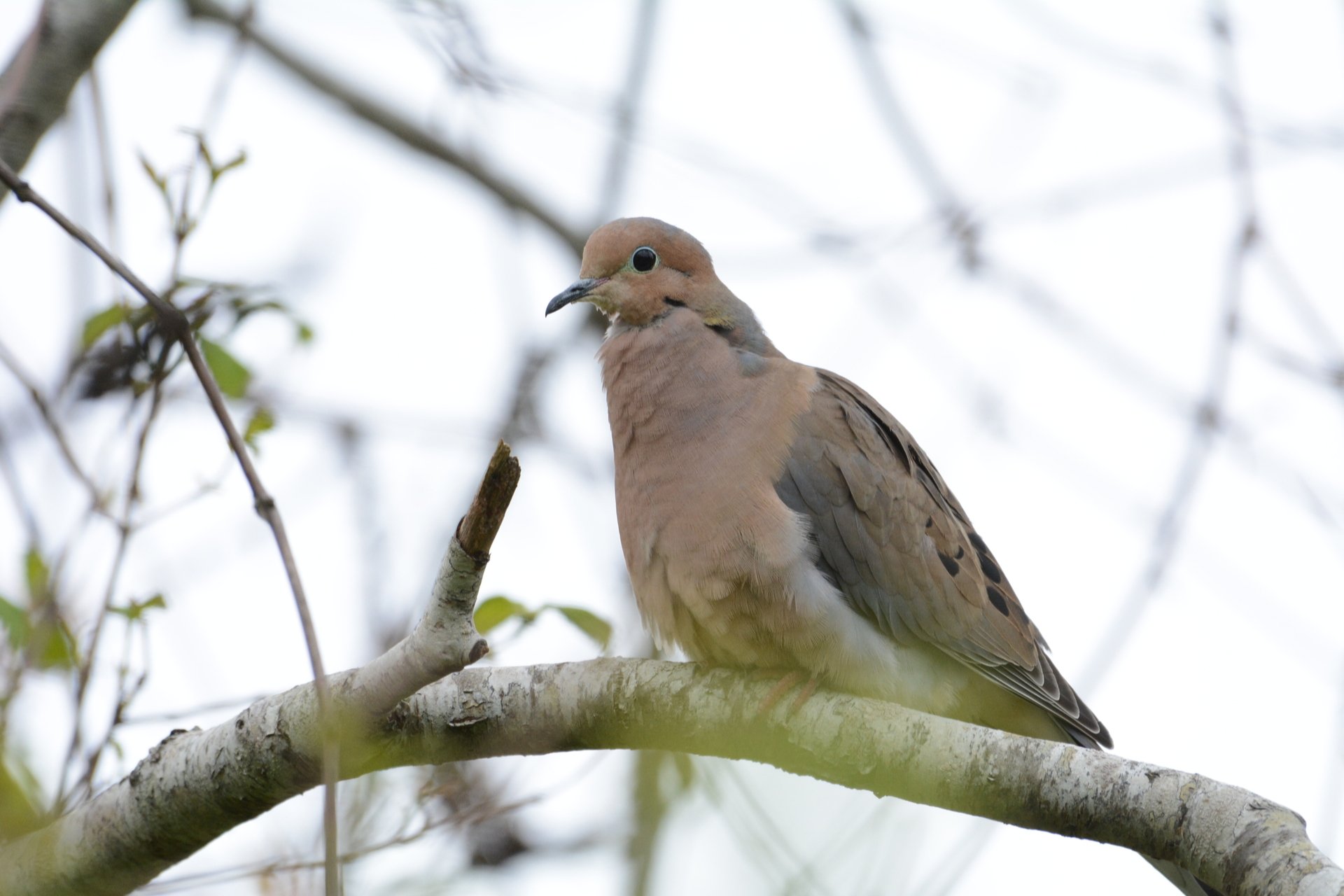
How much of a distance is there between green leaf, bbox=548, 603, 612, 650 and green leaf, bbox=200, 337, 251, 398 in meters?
0.86

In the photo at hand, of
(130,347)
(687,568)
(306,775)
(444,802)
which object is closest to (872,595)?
(687,568)

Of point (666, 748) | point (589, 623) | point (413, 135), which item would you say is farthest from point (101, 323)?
point (413, 135)

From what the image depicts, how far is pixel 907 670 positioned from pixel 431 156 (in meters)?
2.76

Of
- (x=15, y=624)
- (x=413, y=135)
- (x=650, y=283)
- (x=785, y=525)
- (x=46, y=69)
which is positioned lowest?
(x=15, y=624)

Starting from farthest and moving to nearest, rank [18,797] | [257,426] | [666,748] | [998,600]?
[998,600]
[666,748]
[257,426]
[18,797]

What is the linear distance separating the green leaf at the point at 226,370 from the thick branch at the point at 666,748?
27.7 inches

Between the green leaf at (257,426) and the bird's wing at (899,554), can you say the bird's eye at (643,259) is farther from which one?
the green leaf at (257,426)

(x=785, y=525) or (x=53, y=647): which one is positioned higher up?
(x=785, y=525)

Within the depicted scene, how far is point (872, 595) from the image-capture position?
11.5ft

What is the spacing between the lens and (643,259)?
4.08 m

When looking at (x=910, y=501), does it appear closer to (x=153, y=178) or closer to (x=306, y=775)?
(x=306, y=775)

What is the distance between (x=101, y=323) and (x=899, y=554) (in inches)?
81.9

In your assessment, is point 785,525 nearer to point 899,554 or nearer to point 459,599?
point 899,554

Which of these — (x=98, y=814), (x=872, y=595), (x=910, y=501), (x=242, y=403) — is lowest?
(x=98, y=814)
